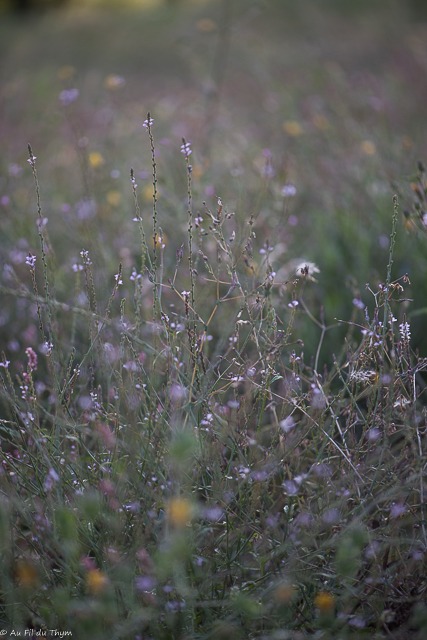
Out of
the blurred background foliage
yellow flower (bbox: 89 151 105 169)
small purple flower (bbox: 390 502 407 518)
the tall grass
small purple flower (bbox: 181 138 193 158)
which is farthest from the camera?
yellow flower (bbox: 89 151 105 169)

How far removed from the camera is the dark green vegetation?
1.43m

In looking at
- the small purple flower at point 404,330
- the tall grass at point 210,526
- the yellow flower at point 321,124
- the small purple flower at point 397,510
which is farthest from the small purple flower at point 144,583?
the yellow flower at point 321,124

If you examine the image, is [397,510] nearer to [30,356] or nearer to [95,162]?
[30,356]

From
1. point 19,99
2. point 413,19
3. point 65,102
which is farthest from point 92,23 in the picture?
point 65,102

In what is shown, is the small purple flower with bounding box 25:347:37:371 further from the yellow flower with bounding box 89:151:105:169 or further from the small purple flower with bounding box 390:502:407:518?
the yellow flower with bounding box 89:151:105:169

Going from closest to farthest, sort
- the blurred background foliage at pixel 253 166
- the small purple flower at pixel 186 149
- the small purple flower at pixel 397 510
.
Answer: the small purple flower at pixel 397 510
the small purple flower at pixel 186 149
the blurred background foliage at pixel 253 166

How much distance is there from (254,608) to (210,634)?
0.16 m

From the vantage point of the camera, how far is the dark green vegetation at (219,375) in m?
1.43

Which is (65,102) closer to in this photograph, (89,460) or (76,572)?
(89,460)

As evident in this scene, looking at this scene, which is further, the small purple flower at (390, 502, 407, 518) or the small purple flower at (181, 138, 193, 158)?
the small purple flower at (181, 138, 193, 158)

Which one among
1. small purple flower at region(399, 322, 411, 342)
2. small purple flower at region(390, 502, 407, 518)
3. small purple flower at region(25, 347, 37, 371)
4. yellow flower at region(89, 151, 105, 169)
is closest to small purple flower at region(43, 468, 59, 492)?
small purple flower at region(25, 347, 37, 371)

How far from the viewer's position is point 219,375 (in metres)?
1.70

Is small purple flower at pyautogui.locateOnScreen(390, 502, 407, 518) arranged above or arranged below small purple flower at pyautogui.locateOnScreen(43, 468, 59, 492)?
above

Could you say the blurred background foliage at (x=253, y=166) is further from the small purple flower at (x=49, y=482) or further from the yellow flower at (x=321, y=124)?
the small purple flower at (x=49, y=482)
